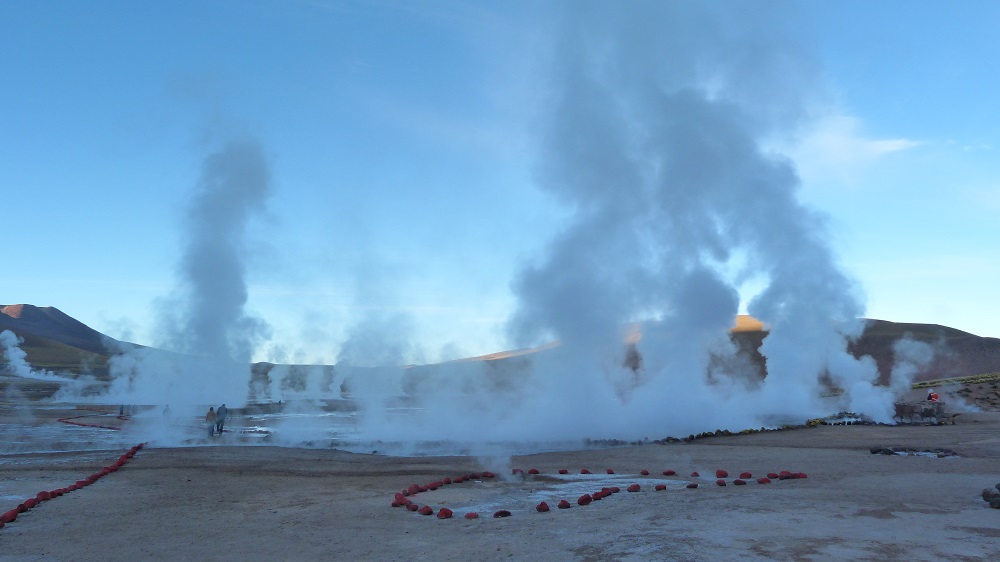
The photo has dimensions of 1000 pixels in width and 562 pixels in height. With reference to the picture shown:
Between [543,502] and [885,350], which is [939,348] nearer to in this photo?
[885,350]

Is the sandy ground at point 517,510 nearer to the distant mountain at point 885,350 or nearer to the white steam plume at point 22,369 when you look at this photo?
the distant mountain at point 885,350

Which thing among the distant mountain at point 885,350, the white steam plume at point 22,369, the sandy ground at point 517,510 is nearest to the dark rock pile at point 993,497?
the sandy ground at point 517,510

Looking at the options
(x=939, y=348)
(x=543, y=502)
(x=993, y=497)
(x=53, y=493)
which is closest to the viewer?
(x=993, y=497)

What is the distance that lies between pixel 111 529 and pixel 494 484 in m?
8.56

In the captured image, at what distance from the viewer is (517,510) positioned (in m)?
13.9

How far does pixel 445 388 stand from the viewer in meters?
43.7

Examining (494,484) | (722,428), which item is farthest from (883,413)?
(494,484)

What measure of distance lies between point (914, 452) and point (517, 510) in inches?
590

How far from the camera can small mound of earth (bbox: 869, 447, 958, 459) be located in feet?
68.5

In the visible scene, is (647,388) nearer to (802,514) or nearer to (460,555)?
(802,514)

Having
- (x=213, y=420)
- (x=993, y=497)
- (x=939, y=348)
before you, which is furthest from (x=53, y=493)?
(x=939, y=348)

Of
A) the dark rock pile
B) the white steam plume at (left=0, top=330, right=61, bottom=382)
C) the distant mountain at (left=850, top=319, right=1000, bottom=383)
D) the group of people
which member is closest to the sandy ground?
the dark rock pile

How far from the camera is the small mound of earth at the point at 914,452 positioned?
20877 millimetres

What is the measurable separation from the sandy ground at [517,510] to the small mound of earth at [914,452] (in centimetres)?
39
